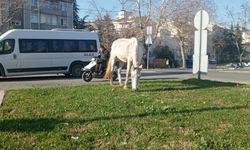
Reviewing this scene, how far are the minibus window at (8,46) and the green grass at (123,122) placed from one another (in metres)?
6.57

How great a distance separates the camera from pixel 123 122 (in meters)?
4.47

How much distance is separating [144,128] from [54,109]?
2289 millimetres

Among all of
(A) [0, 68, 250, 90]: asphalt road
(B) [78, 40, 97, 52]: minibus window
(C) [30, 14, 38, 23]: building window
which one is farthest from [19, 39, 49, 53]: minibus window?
(C) [30, 14, 38, 23]: building window

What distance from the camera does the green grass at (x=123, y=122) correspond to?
3.59 meters

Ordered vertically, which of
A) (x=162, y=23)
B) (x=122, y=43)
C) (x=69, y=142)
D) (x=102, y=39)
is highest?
(x=162, y=23)

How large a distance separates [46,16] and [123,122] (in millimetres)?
41558

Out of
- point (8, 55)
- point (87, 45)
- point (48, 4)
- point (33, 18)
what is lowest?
point (8, 55)

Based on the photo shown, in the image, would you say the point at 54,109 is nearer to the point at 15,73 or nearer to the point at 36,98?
the point at 36,98

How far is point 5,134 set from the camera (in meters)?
3.79

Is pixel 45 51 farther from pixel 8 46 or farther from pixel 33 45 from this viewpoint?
pixel 8 46

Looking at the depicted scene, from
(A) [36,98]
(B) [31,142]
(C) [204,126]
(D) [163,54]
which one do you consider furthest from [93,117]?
(D) [163,54]

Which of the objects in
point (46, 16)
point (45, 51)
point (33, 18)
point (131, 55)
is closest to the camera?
point (131, 55)

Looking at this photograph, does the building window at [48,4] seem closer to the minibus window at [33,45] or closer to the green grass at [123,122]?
the minibus window at [33,45]

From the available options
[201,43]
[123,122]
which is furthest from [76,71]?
[123,122]
